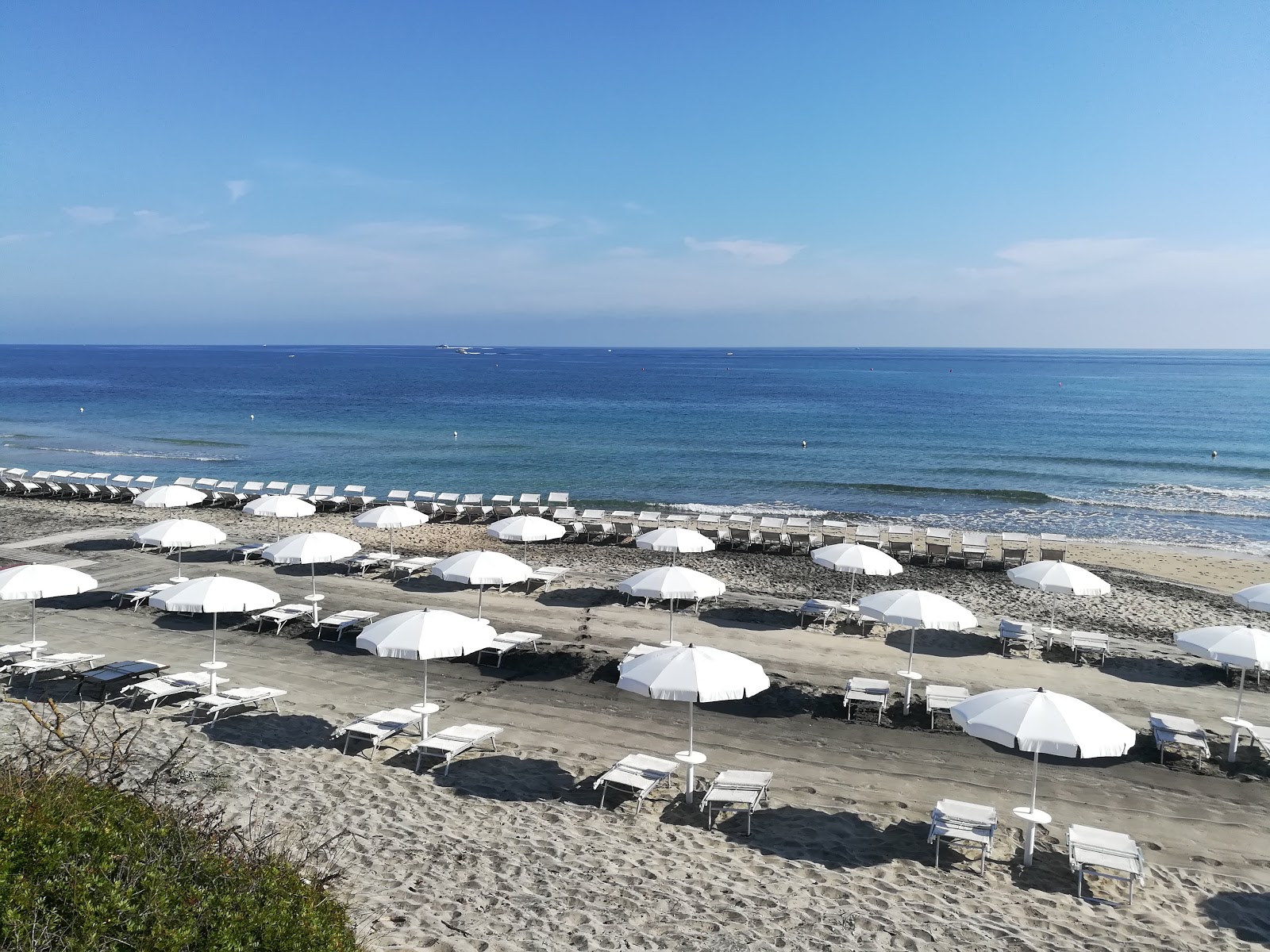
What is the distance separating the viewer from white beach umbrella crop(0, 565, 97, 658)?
11.0m

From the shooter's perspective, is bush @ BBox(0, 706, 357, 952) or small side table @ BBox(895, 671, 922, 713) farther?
small side table @ BBox(895, 671, 922, 713)

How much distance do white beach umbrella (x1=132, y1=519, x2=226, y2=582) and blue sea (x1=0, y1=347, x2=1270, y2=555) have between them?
17.5 m

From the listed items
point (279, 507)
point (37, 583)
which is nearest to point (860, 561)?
point (279, 507)

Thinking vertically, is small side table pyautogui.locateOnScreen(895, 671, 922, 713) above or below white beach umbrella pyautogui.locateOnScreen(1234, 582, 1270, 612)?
below

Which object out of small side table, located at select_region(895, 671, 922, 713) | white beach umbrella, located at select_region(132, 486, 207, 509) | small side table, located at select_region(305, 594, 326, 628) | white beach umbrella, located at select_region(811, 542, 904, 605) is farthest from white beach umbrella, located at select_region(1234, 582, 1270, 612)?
white beach umbrella, located at select_region(132, 486, 207, 509)

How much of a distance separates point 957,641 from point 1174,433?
4528cm

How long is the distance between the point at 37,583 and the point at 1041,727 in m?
12.3

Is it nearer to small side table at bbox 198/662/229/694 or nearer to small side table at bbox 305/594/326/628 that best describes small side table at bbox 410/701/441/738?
small side table at bbox 198/662/229/694

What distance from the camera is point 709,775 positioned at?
9.56 metres

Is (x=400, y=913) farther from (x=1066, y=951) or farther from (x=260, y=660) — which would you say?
(x=260, y=660)

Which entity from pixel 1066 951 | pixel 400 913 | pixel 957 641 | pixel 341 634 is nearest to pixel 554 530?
pixel 341 634

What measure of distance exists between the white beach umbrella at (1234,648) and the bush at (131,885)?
10451mm

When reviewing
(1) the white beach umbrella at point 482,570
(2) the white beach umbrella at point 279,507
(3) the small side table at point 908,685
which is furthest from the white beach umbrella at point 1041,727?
(2) the white beach umbrella at point 279,507

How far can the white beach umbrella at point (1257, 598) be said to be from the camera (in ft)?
40.7
